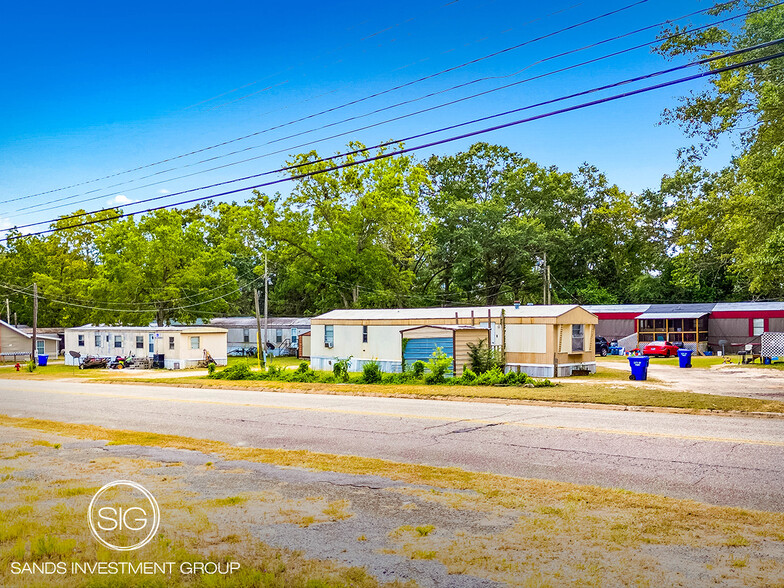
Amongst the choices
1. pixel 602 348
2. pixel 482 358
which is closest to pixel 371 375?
pixel 482 358

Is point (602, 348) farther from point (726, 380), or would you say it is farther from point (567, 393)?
point (567, 393)

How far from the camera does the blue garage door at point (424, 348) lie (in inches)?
1104

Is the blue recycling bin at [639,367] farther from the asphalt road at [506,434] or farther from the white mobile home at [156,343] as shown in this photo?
the white mobile home at [156,343]

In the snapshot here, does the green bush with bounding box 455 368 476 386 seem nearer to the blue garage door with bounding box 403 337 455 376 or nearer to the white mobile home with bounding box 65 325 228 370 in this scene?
the blue garage door with bounding box 403 337 455 376

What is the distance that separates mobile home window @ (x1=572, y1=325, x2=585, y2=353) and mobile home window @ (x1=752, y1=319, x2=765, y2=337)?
795 inches

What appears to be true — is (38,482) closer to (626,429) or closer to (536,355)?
(626,429)

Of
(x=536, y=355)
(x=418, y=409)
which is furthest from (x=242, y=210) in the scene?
(x=418, y=409)

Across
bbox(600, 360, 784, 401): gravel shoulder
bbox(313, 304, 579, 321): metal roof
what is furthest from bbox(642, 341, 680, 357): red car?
bbox(313, 304, 579, 321): metal roof

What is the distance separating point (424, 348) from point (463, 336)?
2012 mm

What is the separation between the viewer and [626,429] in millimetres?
13961

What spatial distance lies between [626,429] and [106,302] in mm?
47793

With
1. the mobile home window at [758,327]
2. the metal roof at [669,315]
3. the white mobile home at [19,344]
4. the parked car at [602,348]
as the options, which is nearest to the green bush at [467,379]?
the parked car at [602,348]

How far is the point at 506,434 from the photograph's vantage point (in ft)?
44.9

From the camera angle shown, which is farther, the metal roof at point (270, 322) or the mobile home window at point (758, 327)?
the metal roof at point (270, 322)
